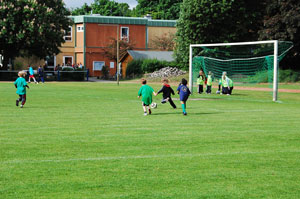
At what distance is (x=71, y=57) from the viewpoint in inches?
2813

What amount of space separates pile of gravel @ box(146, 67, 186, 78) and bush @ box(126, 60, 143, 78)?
2.97m

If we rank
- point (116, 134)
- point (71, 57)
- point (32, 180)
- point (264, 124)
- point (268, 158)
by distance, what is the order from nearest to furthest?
point (32, 180) → point (268, 158) → point (116, 134) → point (264, 124) → point (71, 57)

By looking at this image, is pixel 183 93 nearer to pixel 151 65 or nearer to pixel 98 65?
pixel 151 65

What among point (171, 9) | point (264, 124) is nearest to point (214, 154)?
point (264, 124)

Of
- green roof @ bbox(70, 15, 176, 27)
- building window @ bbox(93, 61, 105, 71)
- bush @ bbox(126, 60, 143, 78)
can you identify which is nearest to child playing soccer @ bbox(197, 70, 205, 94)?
bush @ bbox(126, 60, 143, 78)

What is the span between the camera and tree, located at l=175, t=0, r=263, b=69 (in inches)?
1891

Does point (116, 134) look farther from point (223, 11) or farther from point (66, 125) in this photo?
point (223, 11)

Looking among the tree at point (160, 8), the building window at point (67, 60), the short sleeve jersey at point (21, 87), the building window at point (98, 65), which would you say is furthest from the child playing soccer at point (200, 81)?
the tree at point (160, 8)

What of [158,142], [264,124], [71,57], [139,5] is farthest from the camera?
[139,5]

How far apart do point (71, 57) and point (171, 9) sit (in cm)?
2716

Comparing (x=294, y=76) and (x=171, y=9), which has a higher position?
(x=171, y=9)

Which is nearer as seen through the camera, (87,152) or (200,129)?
(87,152)

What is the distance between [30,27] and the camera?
1999 inches

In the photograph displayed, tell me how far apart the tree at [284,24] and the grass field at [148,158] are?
29.3m
